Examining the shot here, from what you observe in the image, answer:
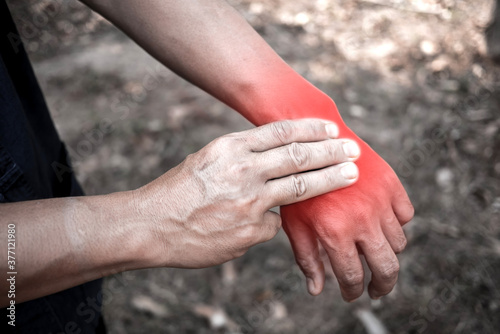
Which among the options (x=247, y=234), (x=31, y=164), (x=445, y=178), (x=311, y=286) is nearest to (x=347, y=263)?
(x=311, y=286)

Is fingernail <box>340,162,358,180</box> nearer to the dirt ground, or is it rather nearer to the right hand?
the right hand

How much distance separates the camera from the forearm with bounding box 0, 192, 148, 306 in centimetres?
76

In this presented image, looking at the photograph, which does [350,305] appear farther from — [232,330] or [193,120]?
[193,120]

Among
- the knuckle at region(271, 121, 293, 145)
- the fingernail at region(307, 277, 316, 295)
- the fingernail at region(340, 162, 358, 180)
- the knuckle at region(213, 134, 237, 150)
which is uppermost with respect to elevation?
the knuckle at region(213, 134, 237, 150)

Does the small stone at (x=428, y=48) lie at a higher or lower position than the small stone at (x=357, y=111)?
higher

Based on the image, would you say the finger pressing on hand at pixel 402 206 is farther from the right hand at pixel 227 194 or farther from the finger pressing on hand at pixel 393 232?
the right hand at pixel 227 194

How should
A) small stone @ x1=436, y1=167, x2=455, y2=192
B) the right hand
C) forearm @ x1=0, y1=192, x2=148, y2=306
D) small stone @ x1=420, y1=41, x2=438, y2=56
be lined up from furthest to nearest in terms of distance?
1. small stone @ x1=420, y1=41, x2=438, y2=56
2. small stone @ x1=436, y1=167, x2=455, y2=192
3. the right hand
4. forearm @ x1=0, y1=192, x2=148, y2=306

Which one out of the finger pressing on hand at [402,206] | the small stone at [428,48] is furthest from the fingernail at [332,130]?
the small stone at [428,48]

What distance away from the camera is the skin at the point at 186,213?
79 cm

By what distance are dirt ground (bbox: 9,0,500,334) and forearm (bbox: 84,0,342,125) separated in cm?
103

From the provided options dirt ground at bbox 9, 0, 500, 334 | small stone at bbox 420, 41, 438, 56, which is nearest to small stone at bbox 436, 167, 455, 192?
dirt ground at bbox 9, 0, 500, 334

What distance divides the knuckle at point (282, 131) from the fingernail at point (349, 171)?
167 mm

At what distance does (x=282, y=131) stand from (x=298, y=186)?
15 cm

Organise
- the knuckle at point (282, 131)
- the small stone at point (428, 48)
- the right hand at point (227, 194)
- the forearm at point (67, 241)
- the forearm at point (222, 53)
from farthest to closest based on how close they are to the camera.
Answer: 1. the small stone at point (428, 48)
2. the forearm at point (222, 53)
3. the knuckle at point (282, 131)
4. the right hand at point (227, 194)
5. the forearm at point (67, 241)
